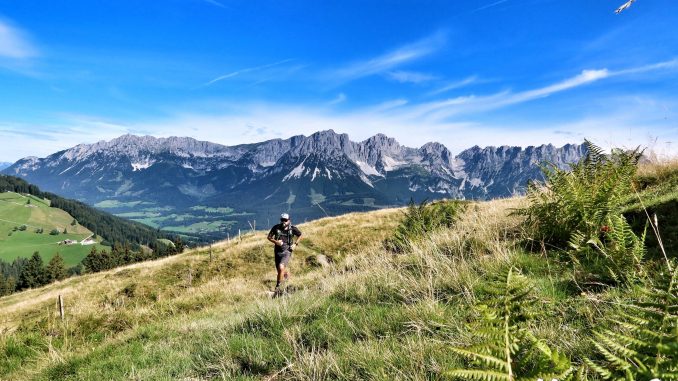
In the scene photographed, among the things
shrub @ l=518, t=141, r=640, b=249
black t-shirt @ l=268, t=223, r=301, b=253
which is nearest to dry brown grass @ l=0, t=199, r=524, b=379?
shrub @ l=518, t=141, r=640, b=249

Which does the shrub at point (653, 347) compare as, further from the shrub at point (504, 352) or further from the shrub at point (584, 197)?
the shrub at point (584, 197)

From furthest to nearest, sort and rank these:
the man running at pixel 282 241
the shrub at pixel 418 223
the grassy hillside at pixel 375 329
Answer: the man running at pixel 282 241 < the shrub at pixel 418 223 < the grassy hillside at pixel 375 329

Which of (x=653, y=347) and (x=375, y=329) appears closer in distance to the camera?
(x=653, y=347)

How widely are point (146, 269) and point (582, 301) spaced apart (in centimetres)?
3232

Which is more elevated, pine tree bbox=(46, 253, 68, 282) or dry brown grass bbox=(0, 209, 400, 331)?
dry brown grass bbox=(0, 209, 400, 331)

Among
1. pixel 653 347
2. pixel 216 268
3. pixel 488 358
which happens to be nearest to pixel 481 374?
pixel 488 358

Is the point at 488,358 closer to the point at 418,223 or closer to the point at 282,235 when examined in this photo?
the point at 418,223

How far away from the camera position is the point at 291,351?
446 centimetres

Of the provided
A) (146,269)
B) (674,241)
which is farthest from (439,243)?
(146,269)

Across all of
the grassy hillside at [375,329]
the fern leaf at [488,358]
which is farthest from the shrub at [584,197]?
the fern leaf at [488,358]

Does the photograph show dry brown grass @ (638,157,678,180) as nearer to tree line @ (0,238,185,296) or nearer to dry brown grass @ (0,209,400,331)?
dry brown grass @ (0,209,400,331)

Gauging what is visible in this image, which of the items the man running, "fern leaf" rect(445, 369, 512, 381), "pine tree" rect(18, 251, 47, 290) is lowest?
"pine tree" rect(18, 251, 47, 290)

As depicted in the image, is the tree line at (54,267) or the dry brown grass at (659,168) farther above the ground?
the dry brown grass at (659,168)

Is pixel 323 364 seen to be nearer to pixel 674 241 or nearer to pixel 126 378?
pixel 126 378
